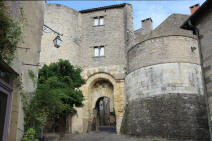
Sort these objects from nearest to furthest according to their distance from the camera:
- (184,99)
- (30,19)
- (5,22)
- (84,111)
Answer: (5,22)
(30,19)
(184,99)
(84,111)

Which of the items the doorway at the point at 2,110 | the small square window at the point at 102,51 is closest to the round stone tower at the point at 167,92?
the small square window at the point at 102,51

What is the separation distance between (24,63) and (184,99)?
28.2 feet

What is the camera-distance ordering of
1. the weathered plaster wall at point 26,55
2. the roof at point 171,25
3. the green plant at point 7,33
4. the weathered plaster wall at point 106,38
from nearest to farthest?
the green plant at point 7,33 → the weathered plaster wall at point 26,55 → the roof at point 171,25 → the weathered plaster wall at point 106,38

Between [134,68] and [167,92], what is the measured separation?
9.84ft

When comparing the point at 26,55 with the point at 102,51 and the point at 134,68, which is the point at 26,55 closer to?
the point at 134,68

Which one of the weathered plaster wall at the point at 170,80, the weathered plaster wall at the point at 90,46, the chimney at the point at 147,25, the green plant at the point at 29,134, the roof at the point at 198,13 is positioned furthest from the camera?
the chimney at the point at 147,25

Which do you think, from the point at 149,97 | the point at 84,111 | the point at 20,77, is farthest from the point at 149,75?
the point at 20,77

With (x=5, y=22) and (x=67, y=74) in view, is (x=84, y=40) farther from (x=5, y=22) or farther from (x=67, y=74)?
(x=5, y=22)

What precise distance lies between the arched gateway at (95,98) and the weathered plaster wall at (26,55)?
10.1 meters

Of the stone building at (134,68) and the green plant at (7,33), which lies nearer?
the green plant at (7,33)

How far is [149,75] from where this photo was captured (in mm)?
12820

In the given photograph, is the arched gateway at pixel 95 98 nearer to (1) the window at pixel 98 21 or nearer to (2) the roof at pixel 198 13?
(1) the window at pixel 98 21

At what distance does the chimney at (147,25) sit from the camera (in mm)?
18000

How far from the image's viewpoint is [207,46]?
684 cm
